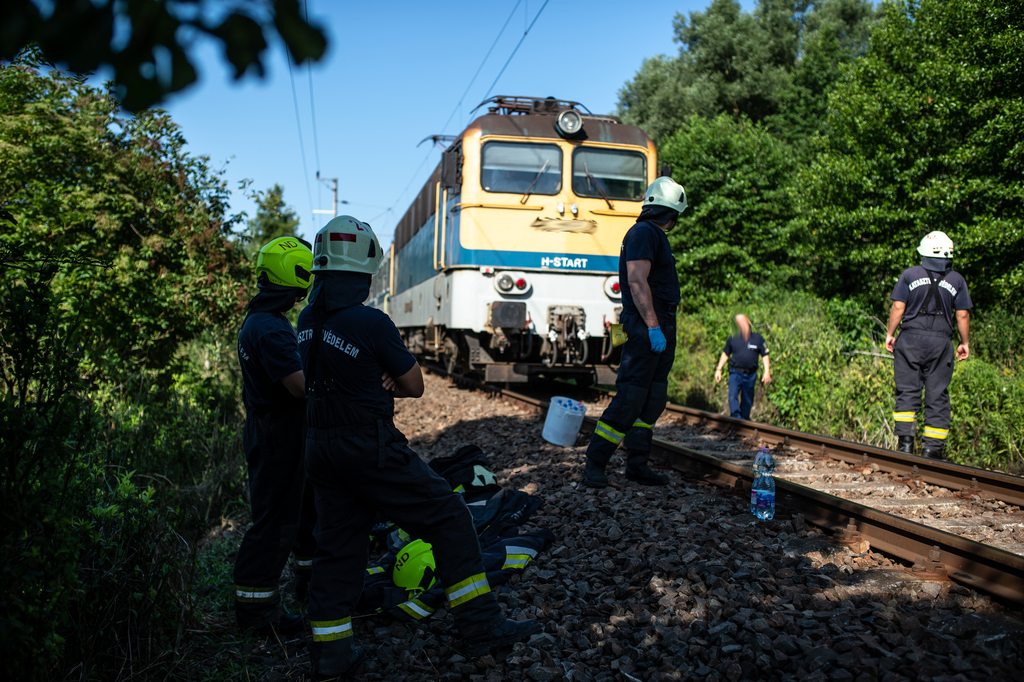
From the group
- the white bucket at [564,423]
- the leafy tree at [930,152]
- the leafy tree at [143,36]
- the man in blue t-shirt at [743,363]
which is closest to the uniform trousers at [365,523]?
the leafy tree at [143,36]

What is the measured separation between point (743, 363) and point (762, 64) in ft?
82.4

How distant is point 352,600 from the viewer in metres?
2.87

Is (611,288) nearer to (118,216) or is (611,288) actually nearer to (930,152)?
(118,216)

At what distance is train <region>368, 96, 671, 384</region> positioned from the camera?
9406 millimetres

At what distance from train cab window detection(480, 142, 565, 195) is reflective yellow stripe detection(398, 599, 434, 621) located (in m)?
7.03

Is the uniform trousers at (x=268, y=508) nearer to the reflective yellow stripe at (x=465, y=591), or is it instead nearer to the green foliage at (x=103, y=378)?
the green foliage at (x=103, y=378)

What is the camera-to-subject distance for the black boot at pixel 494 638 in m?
2.84

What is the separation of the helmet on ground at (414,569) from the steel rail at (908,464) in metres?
3.69

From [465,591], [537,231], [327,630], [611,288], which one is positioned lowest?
[327,630]

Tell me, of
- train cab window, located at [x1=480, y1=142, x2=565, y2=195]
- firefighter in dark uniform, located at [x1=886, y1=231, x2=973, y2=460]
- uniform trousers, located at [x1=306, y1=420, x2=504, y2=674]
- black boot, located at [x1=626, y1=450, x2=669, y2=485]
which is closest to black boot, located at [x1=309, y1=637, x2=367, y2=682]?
uniform trousers, located at [x1=306, y1=420, x2=504, y2=674]

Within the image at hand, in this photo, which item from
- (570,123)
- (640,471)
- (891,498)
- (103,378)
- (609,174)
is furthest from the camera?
(609,174)

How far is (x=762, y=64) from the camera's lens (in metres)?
28.9

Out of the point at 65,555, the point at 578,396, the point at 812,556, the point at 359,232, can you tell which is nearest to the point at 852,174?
the point at 578,396

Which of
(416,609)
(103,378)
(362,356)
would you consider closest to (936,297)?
(416,609)
